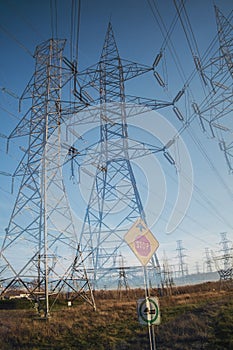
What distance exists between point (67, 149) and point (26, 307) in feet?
30.6

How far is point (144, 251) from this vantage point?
547 centimetres

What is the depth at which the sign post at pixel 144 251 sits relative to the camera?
5.15 metres

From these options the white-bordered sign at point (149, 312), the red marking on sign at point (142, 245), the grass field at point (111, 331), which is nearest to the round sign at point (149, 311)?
the white-bordered sign at point (149, 312)

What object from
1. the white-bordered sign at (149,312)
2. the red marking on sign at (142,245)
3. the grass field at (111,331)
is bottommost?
the grass field at (111,331)

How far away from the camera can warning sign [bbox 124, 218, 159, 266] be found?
208 inches

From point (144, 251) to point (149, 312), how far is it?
1111 mm

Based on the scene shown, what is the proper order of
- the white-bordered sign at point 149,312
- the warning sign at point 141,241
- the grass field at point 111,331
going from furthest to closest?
the grass field at point 111,331
the warning sign at point 141,241
the white-bordered sign at point 149,312

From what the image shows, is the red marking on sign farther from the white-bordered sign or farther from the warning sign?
the white-bordered sign

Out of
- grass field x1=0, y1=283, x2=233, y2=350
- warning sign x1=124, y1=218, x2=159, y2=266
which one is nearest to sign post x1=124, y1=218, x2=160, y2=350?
warning sign x1=124, y1=218, x2=159, y2=266

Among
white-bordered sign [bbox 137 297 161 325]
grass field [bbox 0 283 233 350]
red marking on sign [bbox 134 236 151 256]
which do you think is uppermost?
red marking on sign [bbox 134 236 151 256]

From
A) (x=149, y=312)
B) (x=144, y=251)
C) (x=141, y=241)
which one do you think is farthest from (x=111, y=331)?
(x=141, y=241)

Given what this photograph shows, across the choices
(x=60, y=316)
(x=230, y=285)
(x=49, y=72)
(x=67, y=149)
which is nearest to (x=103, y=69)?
(x=49, y=72)

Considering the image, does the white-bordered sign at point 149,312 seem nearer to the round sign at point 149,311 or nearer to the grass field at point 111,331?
the round sign at point 149,311

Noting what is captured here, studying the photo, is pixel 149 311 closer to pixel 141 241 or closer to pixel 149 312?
pixel 149 312
